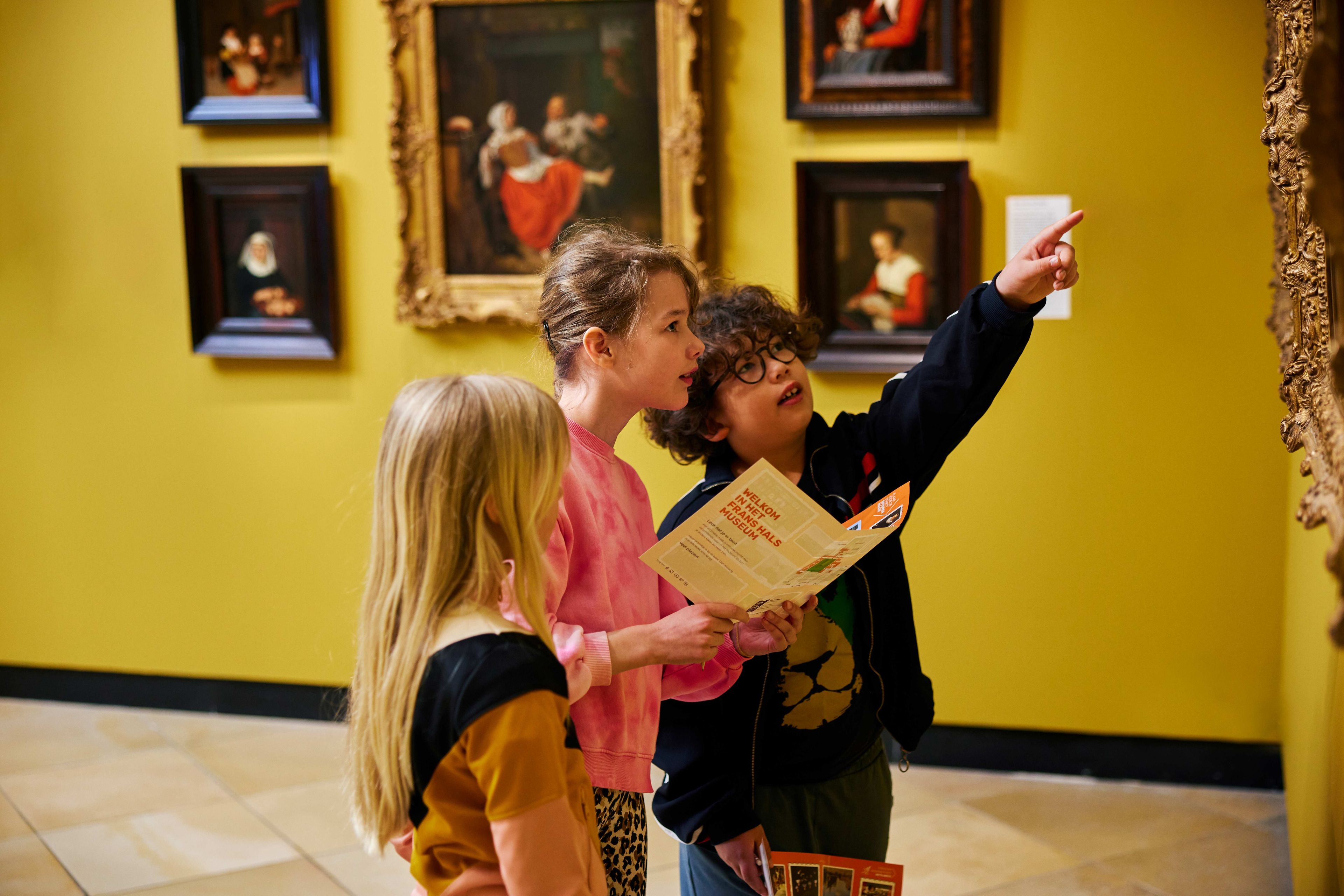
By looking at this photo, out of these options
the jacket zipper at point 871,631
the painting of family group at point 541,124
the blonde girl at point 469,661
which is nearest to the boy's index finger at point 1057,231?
the jacket zipper at point 871,631

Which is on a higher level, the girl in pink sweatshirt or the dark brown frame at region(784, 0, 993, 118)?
the dark brown frame at region(784, 0, 993, 118)

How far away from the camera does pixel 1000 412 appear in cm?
409

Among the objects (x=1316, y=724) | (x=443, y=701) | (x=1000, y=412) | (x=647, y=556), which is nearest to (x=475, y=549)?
(x=443, y=701)

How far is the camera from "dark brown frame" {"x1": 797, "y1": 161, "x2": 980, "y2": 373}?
4.01 m

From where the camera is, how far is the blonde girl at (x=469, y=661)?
1.37 meters

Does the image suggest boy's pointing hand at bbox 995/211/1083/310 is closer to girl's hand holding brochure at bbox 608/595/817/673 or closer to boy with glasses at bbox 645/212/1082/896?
boy with glasses at bbox 645/212/1082/896

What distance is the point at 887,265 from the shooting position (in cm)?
412

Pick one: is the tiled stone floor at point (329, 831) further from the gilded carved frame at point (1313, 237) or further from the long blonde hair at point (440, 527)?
the long blonde hair at point (440, 527)

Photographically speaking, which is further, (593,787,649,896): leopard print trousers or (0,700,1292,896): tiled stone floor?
(0,700,1292,896): tiled stone floor

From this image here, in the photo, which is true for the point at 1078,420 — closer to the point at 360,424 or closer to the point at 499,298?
the point at 499,298

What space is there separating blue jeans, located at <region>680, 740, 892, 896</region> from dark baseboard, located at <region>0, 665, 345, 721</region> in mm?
2946

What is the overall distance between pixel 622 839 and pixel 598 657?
35cm

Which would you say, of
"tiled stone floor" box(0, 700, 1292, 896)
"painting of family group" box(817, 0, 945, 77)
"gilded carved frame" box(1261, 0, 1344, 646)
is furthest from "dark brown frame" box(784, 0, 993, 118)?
"tiled stone floor" box(0, 700, 1292, 896)

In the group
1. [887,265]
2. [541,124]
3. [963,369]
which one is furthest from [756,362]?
[541,124]
